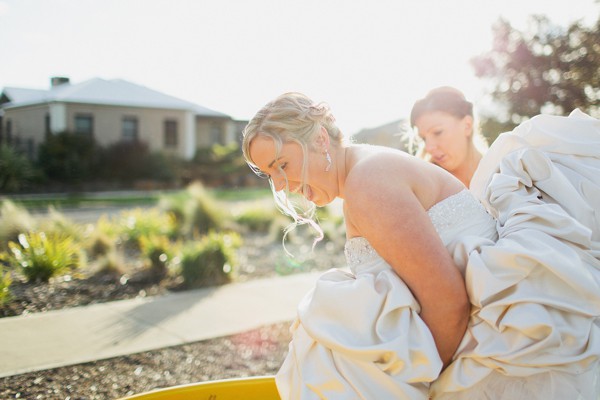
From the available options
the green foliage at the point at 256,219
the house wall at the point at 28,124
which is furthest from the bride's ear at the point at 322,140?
the house wall at the point at 28,124

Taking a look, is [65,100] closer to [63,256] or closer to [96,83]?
[96,83]

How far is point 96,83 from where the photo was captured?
1204 inches

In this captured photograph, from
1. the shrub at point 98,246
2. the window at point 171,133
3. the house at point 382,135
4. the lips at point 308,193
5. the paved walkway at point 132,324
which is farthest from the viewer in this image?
the window at point 171,133

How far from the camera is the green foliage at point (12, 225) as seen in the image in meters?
7.91

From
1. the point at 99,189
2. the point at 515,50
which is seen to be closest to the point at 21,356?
the point at 515,50

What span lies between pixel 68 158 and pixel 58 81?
548cm

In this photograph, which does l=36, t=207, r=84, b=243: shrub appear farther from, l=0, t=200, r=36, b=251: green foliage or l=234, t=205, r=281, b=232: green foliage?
l=234, t=205, r=281, b=232: green foliage

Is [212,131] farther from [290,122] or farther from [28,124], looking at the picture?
[290,122]

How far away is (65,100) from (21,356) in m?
26.7

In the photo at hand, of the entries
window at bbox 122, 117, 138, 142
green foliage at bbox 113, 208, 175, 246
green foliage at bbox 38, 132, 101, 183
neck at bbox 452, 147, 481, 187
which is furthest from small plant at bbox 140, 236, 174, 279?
window at bbox 122, 117, 138, 142

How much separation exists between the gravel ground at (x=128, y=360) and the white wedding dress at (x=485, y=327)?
2.07 m

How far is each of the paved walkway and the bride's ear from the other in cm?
275

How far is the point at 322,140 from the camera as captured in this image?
6.89 feet

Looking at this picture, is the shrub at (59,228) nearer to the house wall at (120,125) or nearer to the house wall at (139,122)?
the house wall at (120,125)
